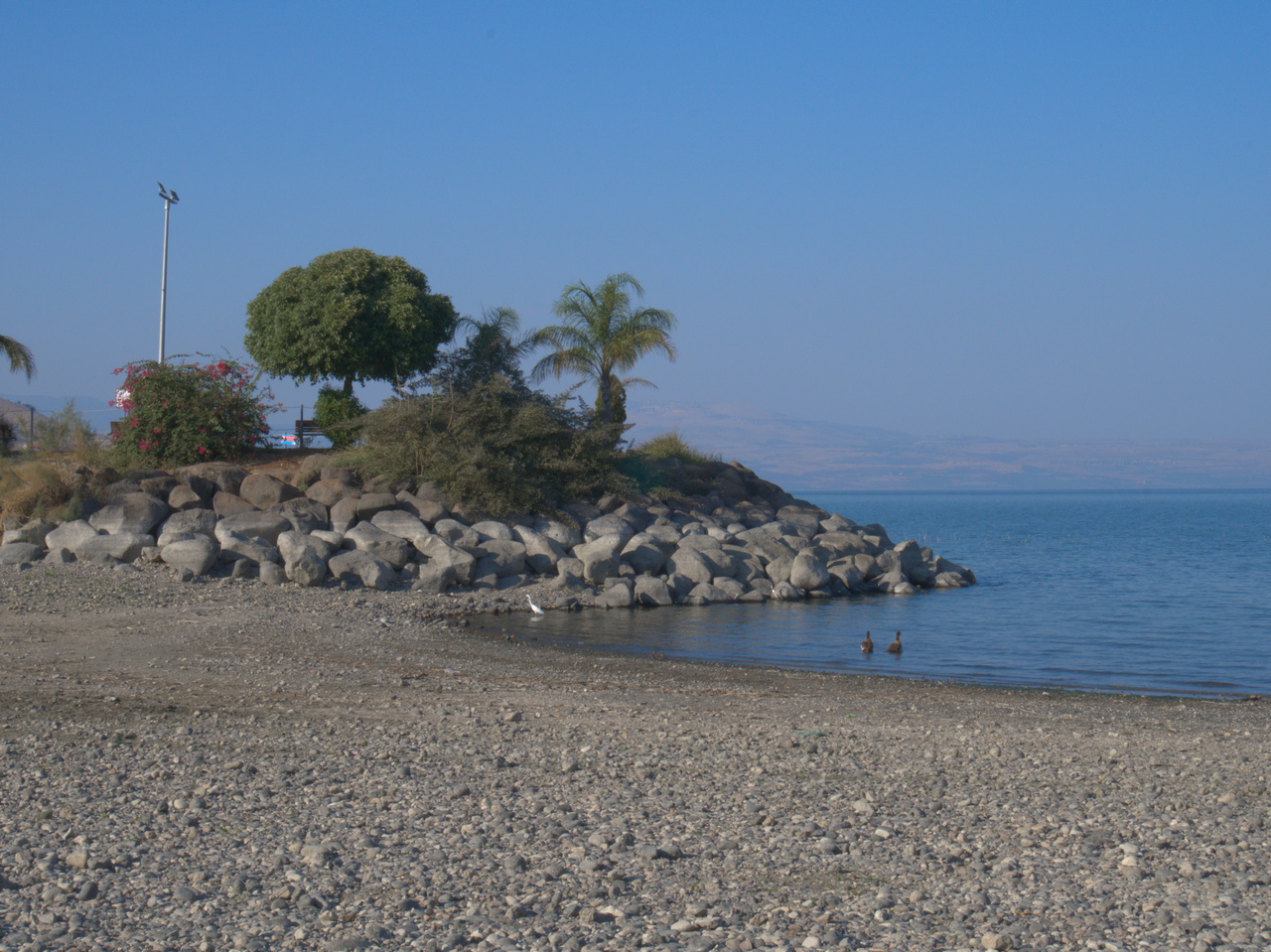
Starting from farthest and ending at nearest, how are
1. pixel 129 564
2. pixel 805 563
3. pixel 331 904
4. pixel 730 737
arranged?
pixel 805 563
pixel 129 564
pixel 730 737
pixel 331 904

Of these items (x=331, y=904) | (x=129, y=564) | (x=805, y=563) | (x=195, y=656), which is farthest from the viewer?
(x=805, y=563)

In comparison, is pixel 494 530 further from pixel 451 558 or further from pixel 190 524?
pixel 190 524

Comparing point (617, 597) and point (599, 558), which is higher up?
point (599, 558)

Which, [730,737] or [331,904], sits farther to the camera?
[730,737]

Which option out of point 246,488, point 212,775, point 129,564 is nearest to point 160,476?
point 246,488

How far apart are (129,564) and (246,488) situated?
147 inches

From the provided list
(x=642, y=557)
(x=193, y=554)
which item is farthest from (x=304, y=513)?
(x=642, y=557)

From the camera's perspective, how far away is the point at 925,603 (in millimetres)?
24484

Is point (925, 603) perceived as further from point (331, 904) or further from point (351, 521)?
point (331, 904)

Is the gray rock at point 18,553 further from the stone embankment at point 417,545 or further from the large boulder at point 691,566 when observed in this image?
the large boulder at point 691,566

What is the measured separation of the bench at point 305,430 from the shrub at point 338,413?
1235mm

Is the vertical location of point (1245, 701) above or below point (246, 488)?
below

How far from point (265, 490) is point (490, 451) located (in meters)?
5.58

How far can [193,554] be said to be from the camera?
67.2ft
